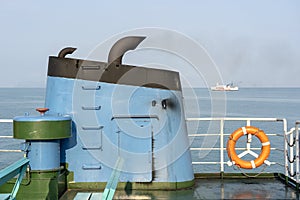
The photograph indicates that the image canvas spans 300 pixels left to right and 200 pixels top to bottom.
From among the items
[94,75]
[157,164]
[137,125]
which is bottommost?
[157,164]

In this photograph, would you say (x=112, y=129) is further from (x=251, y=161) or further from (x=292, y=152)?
(x=292, y=152)

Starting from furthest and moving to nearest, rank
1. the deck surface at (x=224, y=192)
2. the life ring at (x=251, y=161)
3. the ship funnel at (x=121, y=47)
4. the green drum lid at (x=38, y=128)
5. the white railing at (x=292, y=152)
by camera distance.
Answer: the life ring at (x=251, y=161), the white railing at (x=292, y=152), the ship funnel at (x=121, y=47), the deck surface at (x=224, y=192), the green drum lid at (x=38, y=128)

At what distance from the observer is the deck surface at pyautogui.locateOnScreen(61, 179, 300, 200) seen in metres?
5.98

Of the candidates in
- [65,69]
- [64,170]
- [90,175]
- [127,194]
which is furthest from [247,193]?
[65,69]

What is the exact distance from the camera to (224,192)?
6.31 m

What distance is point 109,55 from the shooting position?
6.31m

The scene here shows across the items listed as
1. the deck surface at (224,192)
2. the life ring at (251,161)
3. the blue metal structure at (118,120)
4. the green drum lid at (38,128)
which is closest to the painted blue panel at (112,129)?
the blue metal structure at (118,120)

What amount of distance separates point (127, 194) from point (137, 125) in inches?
41.7

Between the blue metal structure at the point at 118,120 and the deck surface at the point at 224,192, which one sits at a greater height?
the blue metal structure at the point at 118,120

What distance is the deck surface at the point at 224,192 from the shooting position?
5980 millimetres

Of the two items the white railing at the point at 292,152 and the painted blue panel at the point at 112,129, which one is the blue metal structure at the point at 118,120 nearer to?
the painted blue panel at the point at 112,129

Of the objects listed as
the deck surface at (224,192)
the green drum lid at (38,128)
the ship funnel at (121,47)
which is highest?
the ship funnel at (121,47)

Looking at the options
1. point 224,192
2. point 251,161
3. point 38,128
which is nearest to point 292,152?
point 251,161

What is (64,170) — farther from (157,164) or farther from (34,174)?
(157,164)
